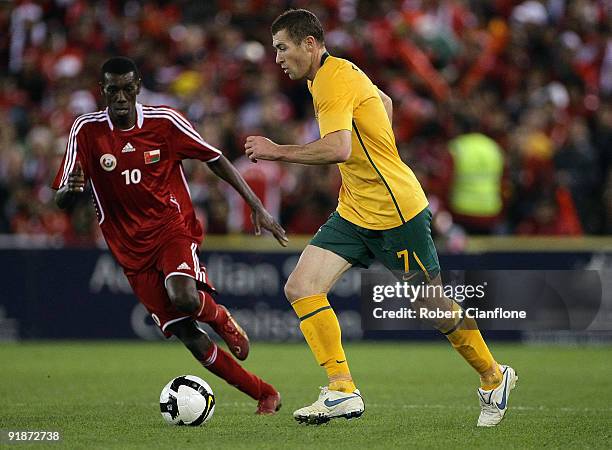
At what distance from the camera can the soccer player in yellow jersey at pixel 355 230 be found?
23.8 feet

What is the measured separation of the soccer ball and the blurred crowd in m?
7.10

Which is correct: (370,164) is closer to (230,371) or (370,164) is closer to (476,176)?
(230,371)

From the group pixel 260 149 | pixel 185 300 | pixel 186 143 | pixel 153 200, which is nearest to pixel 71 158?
pixel 153 200

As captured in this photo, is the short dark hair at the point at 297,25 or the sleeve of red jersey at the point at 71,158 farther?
the sleeve of red jersey at the point at 71,158

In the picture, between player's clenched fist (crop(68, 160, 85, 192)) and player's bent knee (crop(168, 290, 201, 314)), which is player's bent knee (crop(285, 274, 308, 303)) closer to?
player's bent knee (crop(168, 290, 201, 314))

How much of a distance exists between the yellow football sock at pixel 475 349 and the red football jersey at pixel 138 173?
201cm

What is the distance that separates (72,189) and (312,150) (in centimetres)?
161

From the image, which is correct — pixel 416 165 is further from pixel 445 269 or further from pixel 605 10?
pixel 605 10

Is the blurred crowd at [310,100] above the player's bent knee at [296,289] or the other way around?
above

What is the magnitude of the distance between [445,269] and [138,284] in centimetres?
681

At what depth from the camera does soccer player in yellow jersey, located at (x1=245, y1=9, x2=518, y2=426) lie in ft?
23.8

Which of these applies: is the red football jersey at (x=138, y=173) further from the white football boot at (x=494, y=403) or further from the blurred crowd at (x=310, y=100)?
the blurred crowd at (x=310, y=100)

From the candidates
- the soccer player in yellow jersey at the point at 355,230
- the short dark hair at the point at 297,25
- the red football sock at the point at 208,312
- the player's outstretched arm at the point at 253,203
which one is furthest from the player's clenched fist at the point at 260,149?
the red football sock at the point at 208,312

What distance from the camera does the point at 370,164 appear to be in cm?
736
